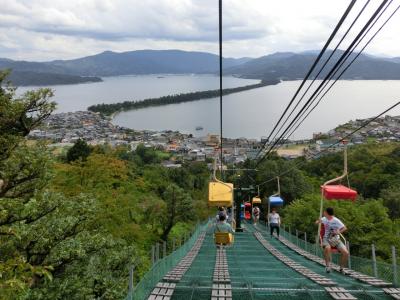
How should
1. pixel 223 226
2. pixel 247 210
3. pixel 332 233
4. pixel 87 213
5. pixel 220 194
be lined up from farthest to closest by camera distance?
pixel 247 210
pixel 220 194
pixel 223 226
pixel 87 213
pixel 332 233

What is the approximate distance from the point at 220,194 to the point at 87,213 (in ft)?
16.4

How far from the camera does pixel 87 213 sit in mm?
9547

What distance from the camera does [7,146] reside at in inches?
311

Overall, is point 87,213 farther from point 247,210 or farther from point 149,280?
point 247,210

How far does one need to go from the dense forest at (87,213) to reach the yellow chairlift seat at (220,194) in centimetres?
299

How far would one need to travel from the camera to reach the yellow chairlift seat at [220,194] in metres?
13.5

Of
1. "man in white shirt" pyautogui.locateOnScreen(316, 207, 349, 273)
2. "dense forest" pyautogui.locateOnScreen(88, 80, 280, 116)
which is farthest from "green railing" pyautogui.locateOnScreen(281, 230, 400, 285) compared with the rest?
"dense forest" pyautogui.locateOnScreen(88, 80, 280, 116)

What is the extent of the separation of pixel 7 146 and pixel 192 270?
3.91 metres

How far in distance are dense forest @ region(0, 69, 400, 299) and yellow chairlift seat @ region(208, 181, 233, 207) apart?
2991mm

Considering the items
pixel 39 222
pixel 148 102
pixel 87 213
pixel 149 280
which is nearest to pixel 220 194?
pixel 87 213

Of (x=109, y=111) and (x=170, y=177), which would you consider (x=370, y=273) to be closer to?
(x=170, y=177)

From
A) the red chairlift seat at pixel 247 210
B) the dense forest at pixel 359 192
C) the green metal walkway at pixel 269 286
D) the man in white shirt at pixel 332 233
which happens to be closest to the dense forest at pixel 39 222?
the green metal walkway at pixel 269 286

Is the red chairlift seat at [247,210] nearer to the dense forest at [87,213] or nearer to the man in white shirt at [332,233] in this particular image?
the dense forest at [87,213]

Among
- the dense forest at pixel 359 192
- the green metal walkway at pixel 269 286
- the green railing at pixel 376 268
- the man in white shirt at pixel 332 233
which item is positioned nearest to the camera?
the green metal walkway at pixel 269 286
